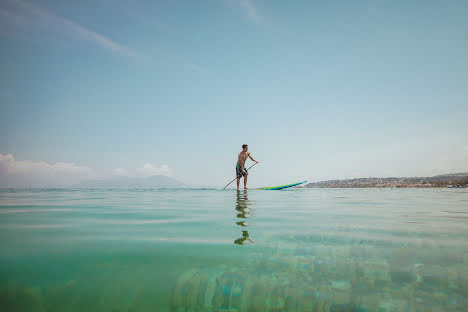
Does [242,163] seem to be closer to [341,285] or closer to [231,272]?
[231,272]

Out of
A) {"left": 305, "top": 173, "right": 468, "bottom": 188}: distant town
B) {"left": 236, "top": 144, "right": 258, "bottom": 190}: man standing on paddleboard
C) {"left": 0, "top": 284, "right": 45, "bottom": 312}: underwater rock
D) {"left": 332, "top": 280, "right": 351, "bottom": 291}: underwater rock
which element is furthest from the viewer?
{"left": 305, "top": 173, "right": 468, "bottom": 188}: distant town

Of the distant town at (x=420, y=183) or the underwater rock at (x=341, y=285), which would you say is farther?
the distant town at (x=420, y=183)

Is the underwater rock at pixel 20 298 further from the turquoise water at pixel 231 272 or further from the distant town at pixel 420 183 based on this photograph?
the distant town at pixel 420 183

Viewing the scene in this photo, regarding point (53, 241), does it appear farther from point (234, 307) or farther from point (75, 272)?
point (234, 307)

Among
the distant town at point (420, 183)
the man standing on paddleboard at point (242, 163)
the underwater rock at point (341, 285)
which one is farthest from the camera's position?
the distant town at point (420, 183)

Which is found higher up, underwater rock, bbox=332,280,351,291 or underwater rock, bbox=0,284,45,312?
underwater rock, bbox=0,284,45,312

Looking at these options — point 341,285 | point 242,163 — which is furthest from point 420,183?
point 341,285

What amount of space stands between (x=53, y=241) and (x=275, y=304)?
92.1 inches

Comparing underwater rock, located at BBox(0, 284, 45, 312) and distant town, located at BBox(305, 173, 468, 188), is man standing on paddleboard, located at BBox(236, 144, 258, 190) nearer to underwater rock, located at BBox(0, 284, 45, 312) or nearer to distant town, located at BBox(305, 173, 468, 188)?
underwater rock, located at BBox(0, 284, 45, 312)

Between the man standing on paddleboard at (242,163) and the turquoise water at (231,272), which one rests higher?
the man standing on paddleboard at (242,163)

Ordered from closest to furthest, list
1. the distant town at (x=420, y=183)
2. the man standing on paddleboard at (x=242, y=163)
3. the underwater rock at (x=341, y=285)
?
the underwater rock at (x=341, y=285)
the man standing on paddleboard at (x=242, y=163)
the distant town at (x=420, y=183)

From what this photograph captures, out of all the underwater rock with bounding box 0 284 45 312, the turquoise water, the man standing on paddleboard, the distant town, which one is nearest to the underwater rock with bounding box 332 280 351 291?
the turquoise water

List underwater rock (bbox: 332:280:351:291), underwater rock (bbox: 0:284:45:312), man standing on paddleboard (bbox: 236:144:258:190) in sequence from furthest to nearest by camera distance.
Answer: man standing on paddleboard (bbox: 236:144:258:190) < underwater rock (bbox: 332:280:351:291) < underwater rock (bbox: 0:284:45:312)

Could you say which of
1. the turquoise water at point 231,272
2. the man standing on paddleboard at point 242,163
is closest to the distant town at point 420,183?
the man standing on paddleboard at point 242,163
